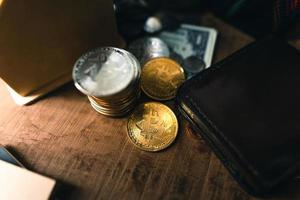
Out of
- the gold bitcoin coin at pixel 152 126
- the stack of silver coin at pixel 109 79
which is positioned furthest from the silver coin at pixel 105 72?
the gold bitcoin coin at pixel 152 126

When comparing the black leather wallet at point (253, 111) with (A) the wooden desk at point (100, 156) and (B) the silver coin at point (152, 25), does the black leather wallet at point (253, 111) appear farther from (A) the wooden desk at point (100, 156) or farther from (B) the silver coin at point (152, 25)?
(B) the silver coin at point (152, 25)

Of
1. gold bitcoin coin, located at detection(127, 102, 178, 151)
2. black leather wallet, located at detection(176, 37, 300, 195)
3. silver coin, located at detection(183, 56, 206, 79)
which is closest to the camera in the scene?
black leather wallet, located at detection(176, 37, 300, 195)

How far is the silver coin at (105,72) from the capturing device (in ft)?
2.31

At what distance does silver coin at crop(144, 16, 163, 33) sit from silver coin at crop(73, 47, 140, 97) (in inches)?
7.7

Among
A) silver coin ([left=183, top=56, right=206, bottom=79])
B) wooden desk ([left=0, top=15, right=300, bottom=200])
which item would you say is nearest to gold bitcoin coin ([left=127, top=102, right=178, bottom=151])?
wooden desk ([left=0, top=15, right=300, bottom=200])

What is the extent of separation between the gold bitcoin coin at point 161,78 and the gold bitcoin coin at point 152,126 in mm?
32

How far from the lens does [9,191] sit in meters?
0.69

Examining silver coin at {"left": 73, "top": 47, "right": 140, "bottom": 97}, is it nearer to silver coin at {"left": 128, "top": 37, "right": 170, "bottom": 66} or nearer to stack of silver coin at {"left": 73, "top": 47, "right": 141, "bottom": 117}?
stack of silver coin at {"left": 73, "top": 47, "right": 141, "bottom": 117}

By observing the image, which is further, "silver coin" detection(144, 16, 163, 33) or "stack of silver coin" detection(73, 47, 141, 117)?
"silver coin" detection(144, 16, 163, 33)

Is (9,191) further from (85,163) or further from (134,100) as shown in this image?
(134,100)

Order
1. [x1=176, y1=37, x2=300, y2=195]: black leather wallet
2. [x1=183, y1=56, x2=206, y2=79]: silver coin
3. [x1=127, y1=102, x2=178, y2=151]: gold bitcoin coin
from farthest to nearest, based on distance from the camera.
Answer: [x1=183, y1=56, x2=206, y2=79]: silver coin < [x1=127, y1=102, x2=178, y2=151]: gold bitcoin coin < [x1=176, y1=37, x2=300, y2=195]: black leather wallet

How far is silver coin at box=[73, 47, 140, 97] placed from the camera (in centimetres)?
71

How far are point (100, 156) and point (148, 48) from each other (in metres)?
0.33

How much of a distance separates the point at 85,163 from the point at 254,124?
0.37 meters
